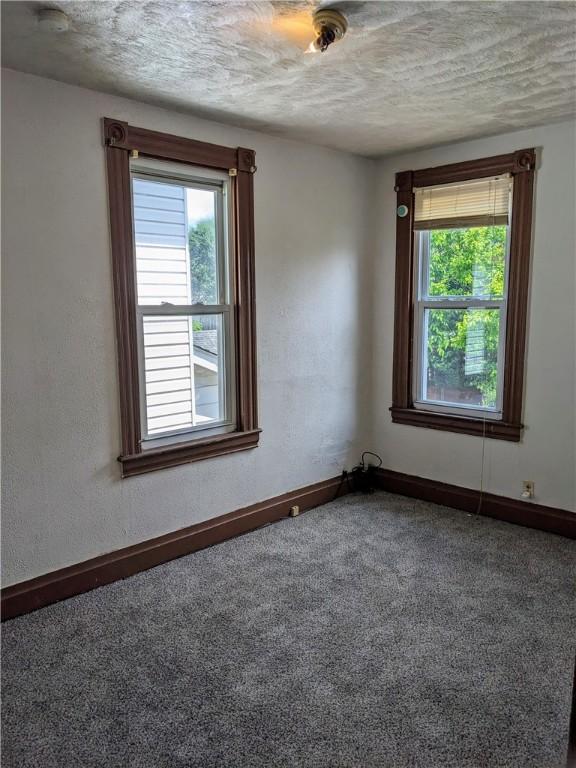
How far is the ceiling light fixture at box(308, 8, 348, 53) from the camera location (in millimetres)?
1945

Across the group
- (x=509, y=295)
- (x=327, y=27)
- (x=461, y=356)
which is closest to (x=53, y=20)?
(x=327, y=27)

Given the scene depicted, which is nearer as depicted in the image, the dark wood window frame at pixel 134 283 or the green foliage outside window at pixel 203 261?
the dark wood window frame at pixel 134 283

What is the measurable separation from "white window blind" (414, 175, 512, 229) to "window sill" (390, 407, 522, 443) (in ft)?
4.34

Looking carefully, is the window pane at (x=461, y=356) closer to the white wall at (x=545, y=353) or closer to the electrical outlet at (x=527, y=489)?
the white wall at (x=545, y=353)

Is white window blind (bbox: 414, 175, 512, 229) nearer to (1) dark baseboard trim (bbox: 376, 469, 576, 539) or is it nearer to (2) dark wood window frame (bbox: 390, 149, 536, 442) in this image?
(2) dark wood window frame (bbox: 390, 149, 536, 442)

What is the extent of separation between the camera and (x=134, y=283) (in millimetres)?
2936

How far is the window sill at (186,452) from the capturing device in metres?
3.01

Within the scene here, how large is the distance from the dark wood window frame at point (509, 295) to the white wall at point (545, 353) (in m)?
0.05

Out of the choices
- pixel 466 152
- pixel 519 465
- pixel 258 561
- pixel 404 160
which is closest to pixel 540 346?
pixel 519 465

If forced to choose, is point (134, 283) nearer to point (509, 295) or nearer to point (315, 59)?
point (315, 59)

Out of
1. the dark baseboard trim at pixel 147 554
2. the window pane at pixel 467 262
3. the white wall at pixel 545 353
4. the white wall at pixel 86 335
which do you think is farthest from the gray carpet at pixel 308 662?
the window pane at pixel 467 262

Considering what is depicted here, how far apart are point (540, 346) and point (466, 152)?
1.40m

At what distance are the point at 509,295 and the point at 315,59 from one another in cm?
200

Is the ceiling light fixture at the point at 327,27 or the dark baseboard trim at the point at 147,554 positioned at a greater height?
the ceiling light fixture at the point at 327,27
